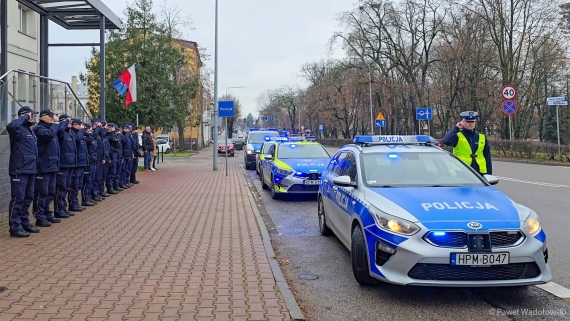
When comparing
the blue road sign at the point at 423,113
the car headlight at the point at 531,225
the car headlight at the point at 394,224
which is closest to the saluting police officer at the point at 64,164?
the car headlight at the point at 394,224

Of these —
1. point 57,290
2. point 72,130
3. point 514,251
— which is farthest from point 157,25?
point 514,251

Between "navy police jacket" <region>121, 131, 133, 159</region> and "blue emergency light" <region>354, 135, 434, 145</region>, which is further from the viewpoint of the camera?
"navy police jacket" <region>121, 131, 133, 159</region>

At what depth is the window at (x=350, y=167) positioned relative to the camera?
6523 millimetres

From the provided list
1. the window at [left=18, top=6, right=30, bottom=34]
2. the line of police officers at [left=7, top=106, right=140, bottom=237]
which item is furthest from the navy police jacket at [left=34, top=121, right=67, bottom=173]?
the window at [left=18, top=6, right=30, bottom=34]

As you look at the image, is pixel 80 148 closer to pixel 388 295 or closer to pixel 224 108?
pixel 388 295

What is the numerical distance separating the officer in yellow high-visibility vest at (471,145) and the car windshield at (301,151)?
6.30 metres

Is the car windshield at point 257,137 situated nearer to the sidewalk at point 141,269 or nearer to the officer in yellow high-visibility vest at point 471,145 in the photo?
the sidewalk at point 141,269

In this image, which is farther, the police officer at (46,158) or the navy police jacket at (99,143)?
the navy police jacket at (99,143)

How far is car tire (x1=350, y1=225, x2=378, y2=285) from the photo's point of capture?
17.1 ft

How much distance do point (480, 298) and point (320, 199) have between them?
3.79 m

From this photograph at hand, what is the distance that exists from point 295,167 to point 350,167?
5.78m

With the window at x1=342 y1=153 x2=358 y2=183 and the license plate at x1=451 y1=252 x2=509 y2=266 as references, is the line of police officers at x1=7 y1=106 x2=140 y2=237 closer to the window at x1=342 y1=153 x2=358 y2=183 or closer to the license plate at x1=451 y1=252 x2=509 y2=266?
the window at x1=342 y1=153 x2=358 y2=183

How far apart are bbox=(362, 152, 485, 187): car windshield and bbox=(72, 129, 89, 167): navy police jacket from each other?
243 inches

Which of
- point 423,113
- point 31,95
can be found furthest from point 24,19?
point 423,113
